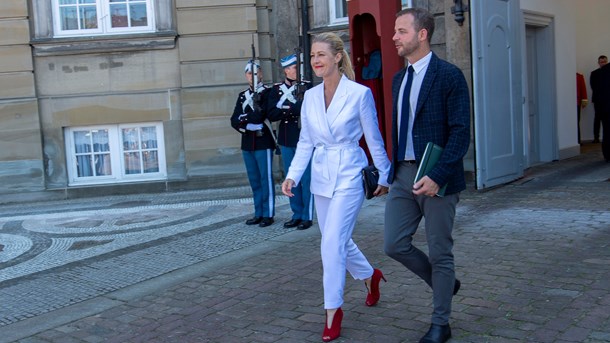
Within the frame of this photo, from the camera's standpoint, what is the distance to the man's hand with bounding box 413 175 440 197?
4.01 meters

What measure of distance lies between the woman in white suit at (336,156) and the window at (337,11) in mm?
7320

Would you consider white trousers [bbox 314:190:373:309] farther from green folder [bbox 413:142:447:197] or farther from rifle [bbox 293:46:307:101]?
rifle [bbox 293:46:307:101]

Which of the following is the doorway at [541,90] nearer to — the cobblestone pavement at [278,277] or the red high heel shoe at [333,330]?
the cobblestone pavement at [278,277]

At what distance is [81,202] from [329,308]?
7.86 metres

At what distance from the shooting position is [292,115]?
26.2 feet

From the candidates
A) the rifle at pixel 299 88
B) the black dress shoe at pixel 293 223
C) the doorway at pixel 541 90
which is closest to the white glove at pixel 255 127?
the rifle at pixel 299 88

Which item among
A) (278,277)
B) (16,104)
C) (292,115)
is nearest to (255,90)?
(292,115)

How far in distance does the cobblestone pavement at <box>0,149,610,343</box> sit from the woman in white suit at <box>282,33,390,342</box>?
0.43 meters

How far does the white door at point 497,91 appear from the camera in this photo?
9.45 meters

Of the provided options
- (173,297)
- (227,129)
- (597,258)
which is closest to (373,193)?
(173,297)

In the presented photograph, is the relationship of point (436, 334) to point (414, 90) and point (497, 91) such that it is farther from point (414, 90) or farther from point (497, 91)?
point (497, 91)

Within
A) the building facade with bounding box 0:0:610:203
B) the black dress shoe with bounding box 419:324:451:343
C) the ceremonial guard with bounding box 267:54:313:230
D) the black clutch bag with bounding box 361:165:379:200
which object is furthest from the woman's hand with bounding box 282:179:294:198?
the building facade with bounding box 0:0:610:203

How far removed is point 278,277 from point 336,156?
1810 mm

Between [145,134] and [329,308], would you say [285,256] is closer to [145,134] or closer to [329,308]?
[329,308]
